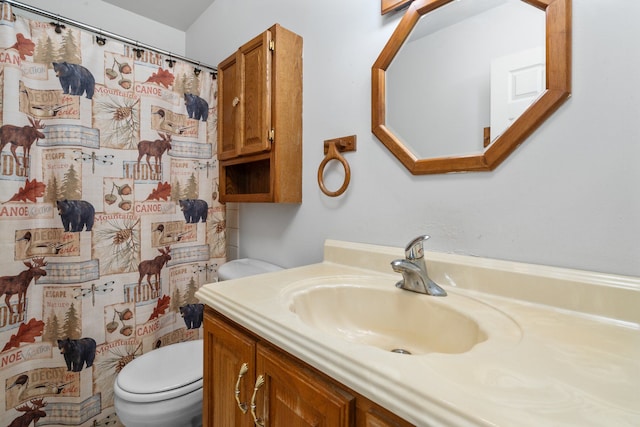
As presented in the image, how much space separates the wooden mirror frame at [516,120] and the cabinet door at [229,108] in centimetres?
66

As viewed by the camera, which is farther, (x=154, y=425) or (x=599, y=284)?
(x=154, y=425)

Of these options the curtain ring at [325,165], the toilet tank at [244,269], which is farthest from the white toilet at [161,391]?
the curtain ring at [325,165]

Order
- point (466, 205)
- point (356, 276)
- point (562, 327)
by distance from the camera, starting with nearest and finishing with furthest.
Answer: point (562, 327)
point (466, 205)
point (356, 276)

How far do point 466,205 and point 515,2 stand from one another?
20.8 inches

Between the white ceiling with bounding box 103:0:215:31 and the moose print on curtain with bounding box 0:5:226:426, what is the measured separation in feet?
2.47

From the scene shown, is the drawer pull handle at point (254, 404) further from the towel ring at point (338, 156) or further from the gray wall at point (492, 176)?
the towel ring at point (338, 156)

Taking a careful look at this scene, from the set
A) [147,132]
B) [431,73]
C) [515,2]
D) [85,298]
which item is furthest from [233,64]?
[85,298]

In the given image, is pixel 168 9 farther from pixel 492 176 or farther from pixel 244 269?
pixel 492 176

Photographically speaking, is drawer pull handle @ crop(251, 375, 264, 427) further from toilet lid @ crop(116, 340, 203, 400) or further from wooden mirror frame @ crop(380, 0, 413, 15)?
wooden mirror frame @ crop(380, 0, 413, 15)

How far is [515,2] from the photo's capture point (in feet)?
2.39

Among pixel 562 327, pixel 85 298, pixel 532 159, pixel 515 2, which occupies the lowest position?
pixel 85 298

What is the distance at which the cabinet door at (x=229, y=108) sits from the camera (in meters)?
1.32

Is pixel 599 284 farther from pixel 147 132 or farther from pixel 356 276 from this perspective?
pixel 147 132

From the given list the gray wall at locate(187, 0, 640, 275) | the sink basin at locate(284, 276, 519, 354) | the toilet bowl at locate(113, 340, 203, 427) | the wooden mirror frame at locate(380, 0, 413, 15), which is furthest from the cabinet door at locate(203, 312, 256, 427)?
the wooden mirror frame at locate(380, 0, 413, 15)
